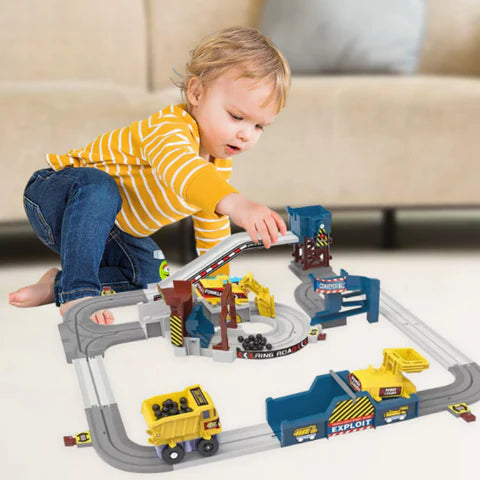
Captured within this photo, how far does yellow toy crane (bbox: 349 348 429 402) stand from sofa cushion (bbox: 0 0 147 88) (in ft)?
4.35

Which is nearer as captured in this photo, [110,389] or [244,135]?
[110,389]

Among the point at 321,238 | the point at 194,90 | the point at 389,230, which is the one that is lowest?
the point at 389,230

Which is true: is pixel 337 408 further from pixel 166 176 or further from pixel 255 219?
pixel 166 176

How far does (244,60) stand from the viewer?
49.2 inches

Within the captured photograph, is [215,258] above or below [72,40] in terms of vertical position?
below

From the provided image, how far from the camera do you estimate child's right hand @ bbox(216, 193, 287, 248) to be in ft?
3.53

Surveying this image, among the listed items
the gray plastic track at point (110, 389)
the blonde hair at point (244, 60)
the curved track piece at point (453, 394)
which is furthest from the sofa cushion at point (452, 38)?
the curved track piece at point (453, 394)

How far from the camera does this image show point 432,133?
5.80 feet

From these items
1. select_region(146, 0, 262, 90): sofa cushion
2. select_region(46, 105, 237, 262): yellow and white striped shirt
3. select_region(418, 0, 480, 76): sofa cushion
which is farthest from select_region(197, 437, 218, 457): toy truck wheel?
select_region(418, 0, 480, 76): sofa cushion

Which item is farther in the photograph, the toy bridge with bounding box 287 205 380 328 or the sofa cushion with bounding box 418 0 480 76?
the sofa cushion with bounding box 418 0 480 76

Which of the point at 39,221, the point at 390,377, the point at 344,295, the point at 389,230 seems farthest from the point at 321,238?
the point at 389,230

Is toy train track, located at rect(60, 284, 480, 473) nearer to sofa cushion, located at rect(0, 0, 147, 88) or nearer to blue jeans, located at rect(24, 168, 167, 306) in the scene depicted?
blue jeans, located at rect(24, 168, 167, 306)

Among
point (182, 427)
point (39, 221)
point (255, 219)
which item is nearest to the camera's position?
point (182, 427)

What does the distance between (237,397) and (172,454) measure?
0.68ft
